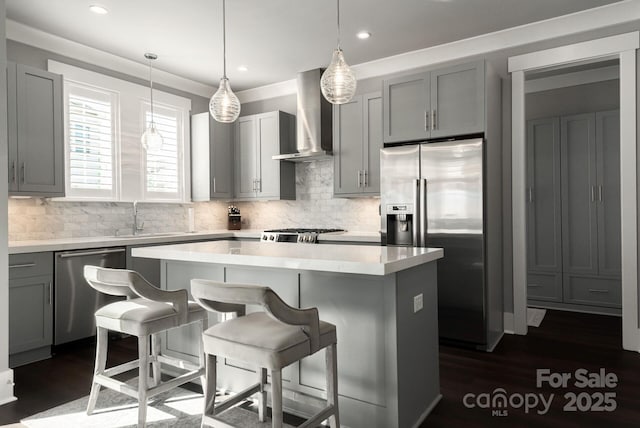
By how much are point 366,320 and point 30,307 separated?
273cm

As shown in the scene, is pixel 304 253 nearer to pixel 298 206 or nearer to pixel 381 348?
pixel 381 348

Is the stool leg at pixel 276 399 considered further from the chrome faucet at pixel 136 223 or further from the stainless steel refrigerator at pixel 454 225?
the chrome faucet at pixel 136 223

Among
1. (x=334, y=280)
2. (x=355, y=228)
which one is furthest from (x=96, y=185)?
(x=334, y=280)

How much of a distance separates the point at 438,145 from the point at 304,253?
6.32ft

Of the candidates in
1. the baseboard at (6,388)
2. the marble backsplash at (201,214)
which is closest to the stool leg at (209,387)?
the baseboard at (6,388)

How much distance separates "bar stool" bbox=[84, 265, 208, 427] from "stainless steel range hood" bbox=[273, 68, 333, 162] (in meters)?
2.76

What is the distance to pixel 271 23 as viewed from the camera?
12.2ft

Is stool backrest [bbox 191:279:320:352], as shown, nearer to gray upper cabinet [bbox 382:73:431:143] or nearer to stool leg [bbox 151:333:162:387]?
stool leg [bbox 151:333:162:387]

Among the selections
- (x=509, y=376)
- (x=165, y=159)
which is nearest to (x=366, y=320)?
(x=509, y=376)

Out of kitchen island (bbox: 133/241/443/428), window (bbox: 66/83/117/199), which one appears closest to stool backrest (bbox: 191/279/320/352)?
kitchen island (bbox: 133/241/443/428)

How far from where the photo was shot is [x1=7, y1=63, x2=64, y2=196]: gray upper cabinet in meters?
3.37

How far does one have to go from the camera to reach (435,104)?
3.76m

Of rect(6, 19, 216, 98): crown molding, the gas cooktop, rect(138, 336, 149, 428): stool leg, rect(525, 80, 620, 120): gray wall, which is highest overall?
rect(6, 19, 216, 98): crown molding

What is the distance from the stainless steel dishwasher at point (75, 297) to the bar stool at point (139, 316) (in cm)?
132
